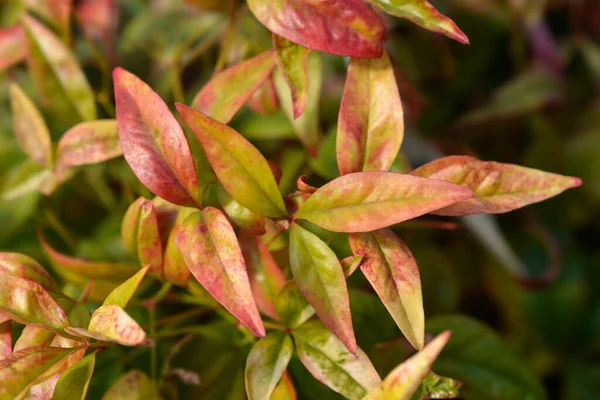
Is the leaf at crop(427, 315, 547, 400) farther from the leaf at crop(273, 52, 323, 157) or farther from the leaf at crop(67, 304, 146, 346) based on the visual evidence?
the leaf at crop(67, 304, 146, 346)

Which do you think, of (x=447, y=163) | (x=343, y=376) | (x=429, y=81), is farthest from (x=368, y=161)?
(x=429, y=81)

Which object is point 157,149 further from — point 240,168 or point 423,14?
point 423,14

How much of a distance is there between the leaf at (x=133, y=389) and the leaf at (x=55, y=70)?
0.92 ft

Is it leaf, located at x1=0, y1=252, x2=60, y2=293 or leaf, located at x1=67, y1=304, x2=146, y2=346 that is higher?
leaf, located at x1=67, y1=304, x2=146, y2=346

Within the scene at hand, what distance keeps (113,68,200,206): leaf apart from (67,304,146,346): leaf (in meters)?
0.10

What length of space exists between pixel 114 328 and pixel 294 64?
0.25 m

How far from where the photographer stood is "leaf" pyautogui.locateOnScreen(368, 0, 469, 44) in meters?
0.47

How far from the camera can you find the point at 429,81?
1.00 meters

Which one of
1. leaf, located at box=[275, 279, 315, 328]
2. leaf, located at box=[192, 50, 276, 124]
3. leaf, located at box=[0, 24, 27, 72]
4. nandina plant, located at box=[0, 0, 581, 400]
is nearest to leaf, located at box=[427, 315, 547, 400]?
nandina plant, located at box=[0, 0, 581, 400]

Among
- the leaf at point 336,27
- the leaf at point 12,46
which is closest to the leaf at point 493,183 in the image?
the leaf at point 336,27

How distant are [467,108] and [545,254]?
27 cm

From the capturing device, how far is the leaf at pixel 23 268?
478mm

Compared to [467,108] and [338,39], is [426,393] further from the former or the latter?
[467,108]

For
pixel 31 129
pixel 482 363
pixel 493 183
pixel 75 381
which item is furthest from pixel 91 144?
pixel 482 363
